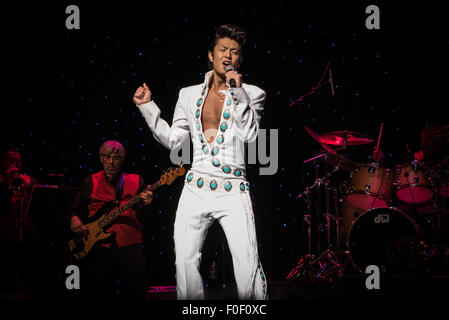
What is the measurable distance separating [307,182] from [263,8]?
2208mm

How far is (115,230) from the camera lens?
4.18 metres

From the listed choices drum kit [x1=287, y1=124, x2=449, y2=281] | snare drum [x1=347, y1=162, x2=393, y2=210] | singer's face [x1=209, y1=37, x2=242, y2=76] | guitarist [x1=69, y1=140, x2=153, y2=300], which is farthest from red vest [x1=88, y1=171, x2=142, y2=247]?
snare drum [x1=347, y1=162, x2=393, y2=210]

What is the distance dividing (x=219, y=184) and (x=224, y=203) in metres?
0.13

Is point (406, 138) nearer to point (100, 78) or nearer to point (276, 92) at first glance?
point (276, 92)

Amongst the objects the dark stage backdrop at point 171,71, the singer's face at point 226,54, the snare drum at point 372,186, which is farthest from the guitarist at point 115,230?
the snare drum at point 372,186

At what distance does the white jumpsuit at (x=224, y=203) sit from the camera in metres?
2.74

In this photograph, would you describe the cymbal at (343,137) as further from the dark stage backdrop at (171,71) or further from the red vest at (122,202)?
the red vest at (122,202)

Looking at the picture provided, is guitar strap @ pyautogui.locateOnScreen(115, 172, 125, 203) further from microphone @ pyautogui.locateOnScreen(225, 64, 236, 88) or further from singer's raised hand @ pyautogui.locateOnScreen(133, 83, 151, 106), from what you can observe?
microphone @ pyautogui.locateOnScreen(225, 64, 236, 88)

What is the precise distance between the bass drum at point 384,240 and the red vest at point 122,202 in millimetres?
2450

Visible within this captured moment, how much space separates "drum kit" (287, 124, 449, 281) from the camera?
4863mm

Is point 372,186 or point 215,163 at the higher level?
point 215,163

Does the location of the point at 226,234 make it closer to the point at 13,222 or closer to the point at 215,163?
the point at 215,163

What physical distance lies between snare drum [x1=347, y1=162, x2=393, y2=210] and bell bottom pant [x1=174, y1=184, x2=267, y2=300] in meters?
2.92

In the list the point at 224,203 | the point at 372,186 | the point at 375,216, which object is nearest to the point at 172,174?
the point at 224,203
